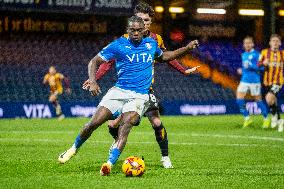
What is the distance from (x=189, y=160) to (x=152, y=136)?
5.85 meters

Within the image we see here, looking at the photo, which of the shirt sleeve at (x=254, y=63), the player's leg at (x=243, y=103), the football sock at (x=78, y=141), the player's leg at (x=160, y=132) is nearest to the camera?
the football sock at (x=78, y=141)

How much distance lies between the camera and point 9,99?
92.8ft

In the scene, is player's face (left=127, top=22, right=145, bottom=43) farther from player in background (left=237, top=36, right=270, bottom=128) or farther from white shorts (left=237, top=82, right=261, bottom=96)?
white shorts (left=237, top=82, right=261, bottom=96)

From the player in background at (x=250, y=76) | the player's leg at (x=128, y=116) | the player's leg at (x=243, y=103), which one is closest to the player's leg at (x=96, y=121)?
the player's leg at (x=128, y=116)

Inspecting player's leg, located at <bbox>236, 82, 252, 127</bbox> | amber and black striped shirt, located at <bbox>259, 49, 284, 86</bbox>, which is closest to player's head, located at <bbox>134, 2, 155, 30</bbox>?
amber and black striped shirt, located at <bbox>259, 49, 284, 86</bbox>

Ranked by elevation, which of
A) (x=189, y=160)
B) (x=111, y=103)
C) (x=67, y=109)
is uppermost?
(x=111, y=103)

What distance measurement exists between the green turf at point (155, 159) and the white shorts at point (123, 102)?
91 cm

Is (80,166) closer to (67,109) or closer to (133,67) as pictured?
(133,67)

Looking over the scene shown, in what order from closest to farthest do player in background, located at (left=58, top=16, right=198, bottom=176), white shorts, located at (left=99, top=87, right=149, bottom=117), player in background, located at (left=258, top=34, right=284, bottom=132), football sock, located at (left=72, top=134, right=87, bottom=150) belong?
player in background, located at (left=58, top=16, right=198, bottom=176) < white shorts, located at (left=99, top=87, right=149, bottom=117) < football sock, located at (left=72, top=134, right=87, bottom=150) < player in background, located at (left=258, top=34, right=284, bottom=132)

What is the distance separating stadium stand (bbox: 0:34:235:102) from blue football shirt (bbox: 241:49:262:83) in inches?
399

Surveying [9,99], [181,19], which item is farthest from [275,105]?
[181,19]

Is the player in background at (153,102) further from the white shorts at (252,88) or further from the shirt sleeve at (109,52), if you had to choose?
the white shorts at (252,88)

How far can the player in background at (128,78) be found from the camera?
30.1ft

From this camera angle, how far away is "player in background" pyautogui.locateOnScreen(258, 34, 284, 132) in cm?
1877
